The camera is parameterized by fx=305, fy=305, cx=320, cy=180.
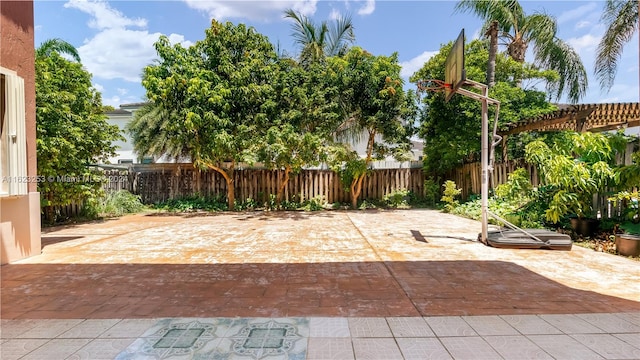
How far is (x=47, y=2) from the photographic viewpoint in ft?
15.6

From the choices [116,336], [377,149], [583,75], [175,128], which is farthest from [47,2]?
[583,75]

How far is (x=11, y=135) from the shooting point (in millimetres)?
3715

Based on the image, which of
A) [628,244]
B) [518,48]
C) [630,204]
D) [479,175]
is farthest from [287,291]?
[518,48]

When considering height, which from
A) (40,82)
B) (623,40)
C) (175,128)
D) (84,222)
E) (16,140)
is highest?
(623,40)

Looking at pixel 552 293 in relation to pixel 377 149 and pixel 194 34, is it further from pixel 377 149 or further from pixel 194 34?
pixel 194 34

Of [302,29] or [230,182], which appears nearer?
[230,182]

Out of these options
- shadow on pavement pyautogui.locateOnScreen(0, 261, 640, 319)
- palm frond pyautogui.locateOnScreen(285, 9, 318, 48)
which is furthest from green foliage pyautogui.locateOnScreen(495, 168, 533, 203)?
palm frond pyautogui.locateOnScreen(285, 9, 318, 48)

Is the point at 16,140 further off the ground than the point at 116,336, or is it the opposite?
the point at 16,140

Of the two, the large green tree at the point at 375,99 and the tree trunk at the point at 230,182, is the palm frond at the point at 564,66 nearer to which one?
the large green tree at the point at 375,99

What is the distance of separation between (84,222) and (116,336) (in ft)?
23.9

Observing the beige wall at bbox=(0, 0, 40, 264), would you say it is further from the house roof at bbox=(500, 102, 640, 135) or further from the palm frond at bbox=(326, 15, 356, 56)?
the palm frond at bbox=(326, 15, 356, 56)

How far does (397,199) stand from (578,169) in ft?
20.3

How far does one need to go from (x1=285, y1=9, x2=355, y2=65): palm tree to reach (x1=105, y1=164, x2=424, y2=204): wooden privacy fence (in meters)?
5.24

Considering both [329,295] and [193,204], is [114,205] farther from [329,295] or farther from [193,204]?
[329,295]
